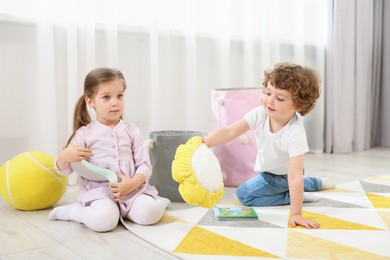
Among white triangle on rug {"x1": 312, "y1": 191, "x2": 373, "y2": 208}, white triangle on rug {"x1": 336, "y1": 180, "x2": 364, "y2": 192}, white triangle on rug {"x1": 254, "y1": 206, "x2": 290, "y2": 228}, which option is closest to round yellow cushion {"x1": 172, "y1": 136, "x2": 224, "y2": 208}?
white triangle on rug {"x1": 254, "y1": 206, "x2": 290, "y2": 228}

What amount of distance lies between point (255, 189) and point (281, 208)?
10cm

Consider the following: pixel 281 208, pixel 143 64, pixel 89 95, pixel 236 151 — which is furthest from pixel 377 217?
pixel 143 64

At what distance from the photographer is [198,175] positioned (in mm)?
1131

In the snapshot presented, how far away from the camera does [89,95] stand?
1339 mm

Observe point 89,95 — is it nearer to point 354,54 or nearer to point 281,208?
point 281,208

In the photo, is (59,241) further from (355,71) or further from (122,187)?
(355,71)

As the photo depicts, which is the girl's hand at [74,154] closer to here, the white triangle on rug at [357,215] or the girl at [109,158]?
the girl at [109,158]

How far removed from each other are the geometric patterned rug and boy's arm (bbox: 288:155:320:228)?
0.03 meters

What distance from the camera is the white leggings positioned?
117cm

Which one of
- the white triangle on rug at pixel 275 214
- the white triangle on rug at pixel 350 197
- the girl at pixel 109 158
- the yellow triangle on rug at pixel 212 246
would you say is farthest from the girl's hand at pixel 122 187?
the white triangle on rug at pixel 350 197

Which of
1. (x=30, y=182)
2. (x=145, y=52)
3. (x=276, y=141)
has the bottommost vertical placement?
(x=30, y=182)

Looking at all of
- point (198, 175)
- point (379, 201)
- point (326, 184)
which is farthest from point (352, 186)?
point (198, 175)

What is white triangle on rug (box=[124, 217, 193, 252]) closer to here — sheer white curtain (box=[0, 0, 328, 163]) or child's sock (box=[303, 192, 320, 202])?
child's sock (box=[303, 192, 320, 202])

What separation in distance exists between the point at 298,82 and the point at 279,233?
422mm
